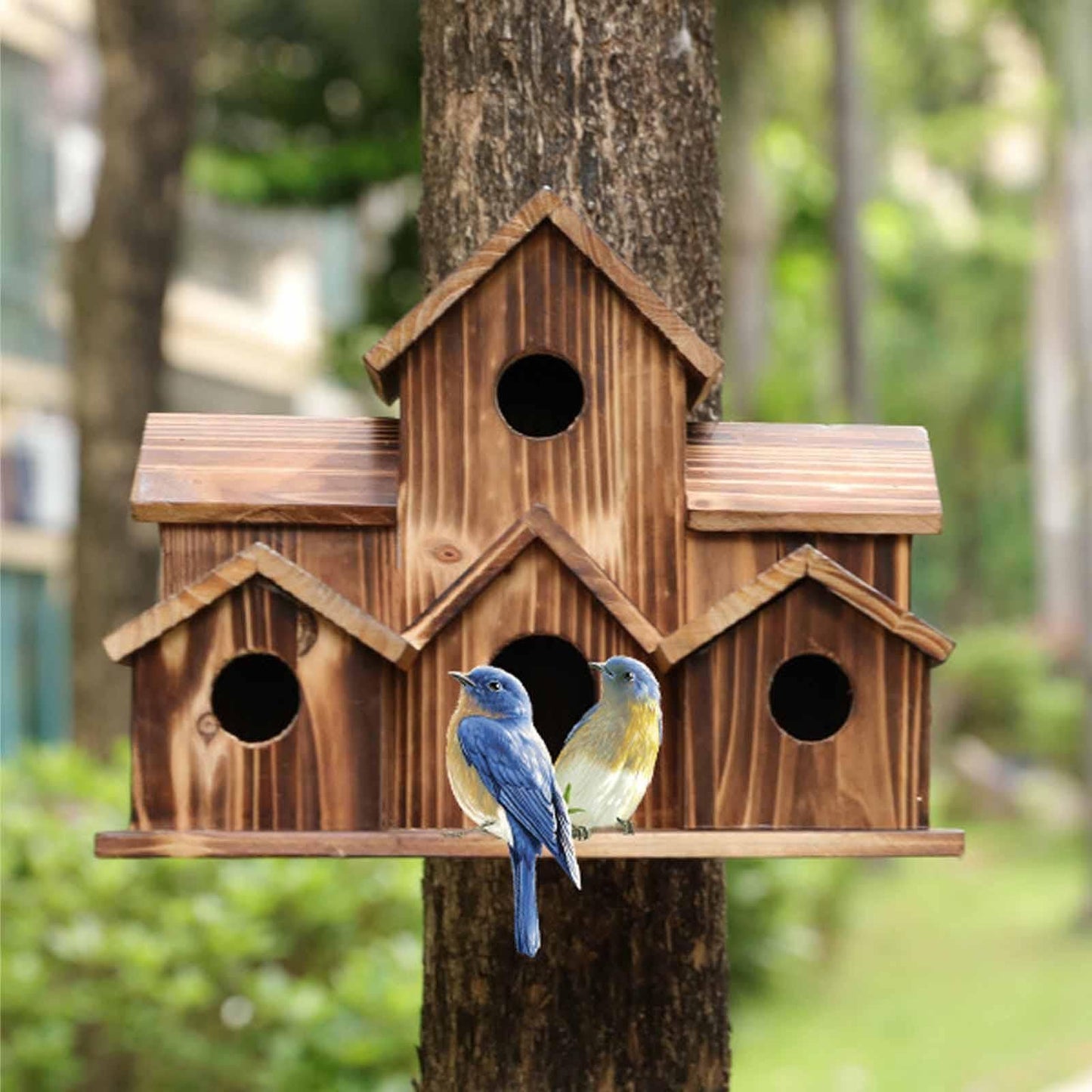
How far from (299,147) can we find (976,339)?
24621 millimetres

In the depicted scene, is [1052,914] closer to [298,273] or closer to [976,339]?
[298,273]

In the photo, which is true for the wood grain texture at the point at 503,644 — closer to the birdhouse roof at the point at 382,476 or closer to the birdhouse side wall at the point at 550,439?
the birdhouse side wall at the point at 550,439

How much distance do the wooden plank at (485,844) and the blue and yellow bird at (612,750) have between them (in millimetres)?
50

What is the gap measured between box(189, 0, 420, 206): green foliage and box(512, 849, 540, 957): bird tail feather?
1376 centimetres

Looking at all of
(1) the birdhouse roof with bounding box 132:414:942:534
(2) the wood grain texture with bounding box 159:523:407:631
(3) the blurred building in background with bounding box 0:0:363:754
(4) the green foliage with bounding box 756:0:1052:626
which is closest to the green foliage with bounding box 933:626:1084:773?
(4) the green foliage with bounding box 756:0:1052:626

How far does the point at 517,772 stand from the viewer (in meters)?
2.59

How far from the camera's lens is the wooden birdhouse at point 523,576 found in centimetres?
295

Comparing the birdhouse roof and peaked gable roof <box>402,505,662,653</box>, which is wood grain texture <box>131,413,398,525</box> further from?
peaked gable roof <box>402,505,662,653</box>

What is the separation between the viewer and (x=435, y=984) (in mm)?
3539

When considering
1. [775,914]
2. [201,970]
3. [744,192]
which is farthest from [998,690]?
[201,970]

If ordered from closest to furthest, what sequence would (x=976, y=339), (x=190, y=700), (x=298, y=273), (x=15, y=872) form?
(x=190, y=700)
(x=15, y=872)
(x=298, y=273)
(x=976, y=339)

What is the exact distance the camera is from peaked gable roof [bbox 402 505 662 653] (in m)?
2.98

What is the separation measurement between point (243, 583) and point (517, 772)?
1.92 ft

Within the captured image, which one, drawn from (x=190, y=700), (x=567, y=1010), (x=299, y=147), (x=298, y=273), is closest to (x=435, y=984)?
(x=567, y=1010)
